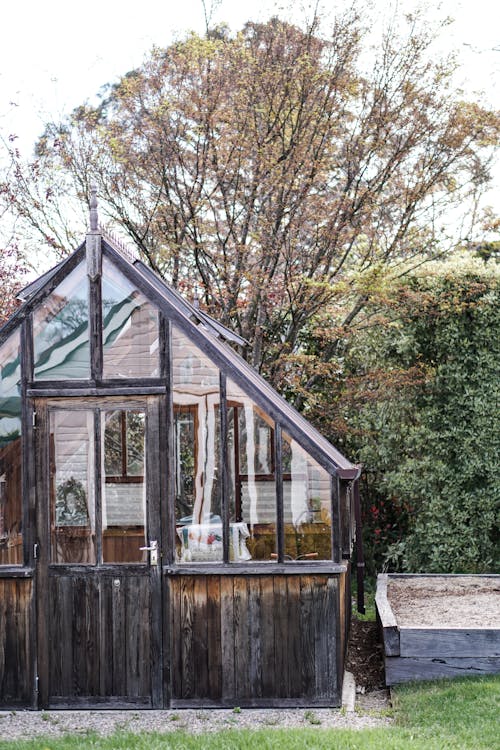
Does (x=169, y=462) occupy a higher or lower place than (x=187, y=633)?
higher

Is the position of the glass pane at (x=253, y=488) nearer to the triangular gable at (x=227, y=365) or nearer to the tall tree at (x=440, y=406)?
the triangular gable at (x=227, y=365)

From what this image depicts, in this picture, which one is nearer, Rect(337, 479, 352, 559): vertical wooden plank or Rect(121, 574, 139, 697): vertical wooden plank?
Rect(121, 574, 139, 697): vertical wooden plank

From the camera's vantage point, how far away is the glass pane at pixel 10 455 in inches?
285

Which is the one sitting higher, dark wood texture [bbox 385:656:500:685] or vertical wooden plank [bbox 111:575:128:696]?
vertical wooden plank [bbox 111:575:128:696]

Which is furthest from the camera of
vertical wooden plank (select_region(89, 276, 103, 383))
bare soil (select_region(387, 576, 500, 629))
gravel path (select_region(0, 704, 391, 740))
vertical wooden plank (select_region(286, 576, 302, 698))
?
bare soil (select_region(387, 576, 500, 629))

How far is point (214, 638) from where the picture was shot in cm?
717

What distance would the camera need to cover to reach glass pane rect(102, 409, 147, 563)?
7160 mm

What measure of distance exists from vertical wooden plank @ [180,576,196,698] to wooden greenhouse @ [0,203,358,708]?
11 mm

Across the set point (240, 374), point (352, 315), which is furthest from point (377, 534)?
point (240, 374)

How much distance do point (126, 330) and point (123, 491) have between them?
1222 mm

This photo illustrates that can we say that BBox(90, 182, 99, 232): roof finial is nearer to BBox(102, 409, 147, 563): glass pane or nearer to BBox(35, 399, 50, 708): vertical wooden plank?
BBox(102, 409, 147, 563): glass pane

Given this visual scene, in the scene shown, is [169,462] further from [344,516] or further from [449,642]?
[449,642]

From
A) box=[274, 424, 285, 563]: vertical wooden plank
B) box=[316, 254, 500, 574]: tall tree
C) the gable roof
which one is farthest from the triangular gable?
box=[316, 254, 500, 574]: tall tree

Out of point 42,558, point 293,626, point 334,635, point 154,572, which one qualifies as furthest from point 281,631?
point 42,558
